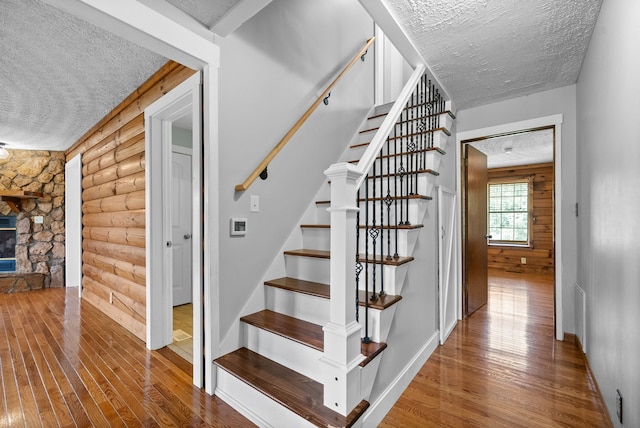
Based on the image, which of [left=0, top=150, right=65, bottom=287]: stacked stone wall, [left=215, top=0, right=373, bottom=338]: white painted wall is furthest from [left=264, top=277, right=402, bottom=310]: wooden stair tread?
[left=0, top=150, right=65, bottom=287]: stacked stone wall

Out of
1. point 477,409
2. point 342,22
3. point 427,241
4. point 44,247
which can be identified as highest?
point 342,22

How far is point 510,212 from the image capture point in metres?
6.91

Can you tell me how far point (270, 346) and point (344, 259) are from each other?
34.1 inches

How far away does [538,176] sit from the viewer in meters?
6.53

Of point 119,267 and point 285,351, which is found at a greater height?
point 119,267

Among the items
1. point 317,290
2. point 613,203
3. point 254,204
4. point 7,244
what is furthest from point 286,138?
point 7,244

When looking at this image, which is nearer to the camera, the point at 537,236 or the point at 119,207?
the point at 119,207

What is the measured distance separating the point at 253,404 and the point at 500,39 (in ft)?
8.81

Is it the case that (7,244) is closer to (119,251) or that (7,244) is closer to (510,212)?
(119,251)

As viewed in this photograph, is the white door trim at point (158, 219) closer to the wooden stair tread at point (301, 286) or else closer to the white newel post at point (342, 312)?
the wooden stair tread at point (301, 286)

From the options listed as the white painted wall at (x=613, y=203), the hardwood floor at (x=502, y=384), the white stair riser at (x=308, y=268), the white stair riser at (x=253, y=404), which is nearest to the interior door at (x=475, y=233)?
the hardwood floor at (x=502, y=384)

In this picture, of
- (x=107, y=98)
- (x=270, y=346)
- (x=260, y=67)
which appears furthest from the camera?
(x=107, y=98)

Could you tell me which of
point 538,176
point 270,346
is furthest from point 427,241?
point 538,176

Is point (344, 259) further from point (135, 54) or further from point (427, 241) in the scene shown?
point (135, 54)
